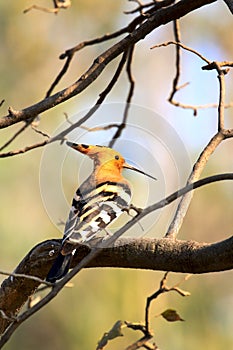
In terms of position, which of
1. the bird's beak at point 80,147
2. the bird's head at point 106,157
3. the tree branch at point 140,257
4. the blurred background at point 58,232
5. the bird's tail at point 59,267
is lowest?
the bird's tail at point 59,267

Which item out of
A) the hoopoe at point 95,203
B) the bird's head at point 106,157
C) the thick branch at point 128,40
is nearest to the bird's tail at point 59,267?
the hoopoe at point 95,203

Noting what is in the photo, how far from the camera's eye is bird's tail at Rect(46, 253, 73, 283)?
1.09m

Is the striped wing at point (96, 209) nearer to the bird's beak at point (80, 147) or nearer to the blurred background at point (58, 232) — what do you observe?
the bird's beak at point (80, 147)

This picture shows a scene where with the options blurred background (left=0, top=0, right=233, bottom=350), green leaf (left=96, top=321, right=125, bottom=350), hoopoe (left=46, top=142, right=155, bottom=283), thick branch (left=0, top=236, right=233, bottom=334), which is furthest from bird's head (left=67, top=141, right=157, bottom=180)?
blurred background (left=0, top=0, right=233, bottom=350)

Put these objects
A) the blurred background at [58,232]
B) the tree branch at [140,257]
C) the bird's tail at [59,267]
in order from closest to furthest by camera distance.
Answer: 1. the tree branch at [140,257]
2. the bird's tail at [59,267]
3. the blurred background at [58,232]

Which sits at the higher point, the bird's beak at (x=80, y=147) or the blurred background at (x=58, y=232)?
the blurred background at (x=58, y=232)

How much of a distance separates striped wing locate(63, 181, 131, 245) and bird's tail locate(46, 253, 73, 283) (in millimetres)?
39

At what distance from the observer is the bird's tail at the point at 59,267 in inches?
42.8

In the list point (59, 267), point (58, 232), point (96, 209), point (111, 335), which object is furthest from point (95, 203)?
point (58, 232)

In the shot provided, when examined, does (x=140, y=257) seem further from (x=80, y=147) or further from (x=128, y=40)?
(x=128, y=40)

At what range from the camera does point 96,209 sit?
1.05 metres

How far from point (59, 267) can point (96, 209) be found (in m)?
0.11

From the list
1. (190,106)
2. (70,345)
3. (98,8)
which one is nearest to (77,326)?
(70,345)

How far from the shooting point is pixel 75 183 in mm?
1138
